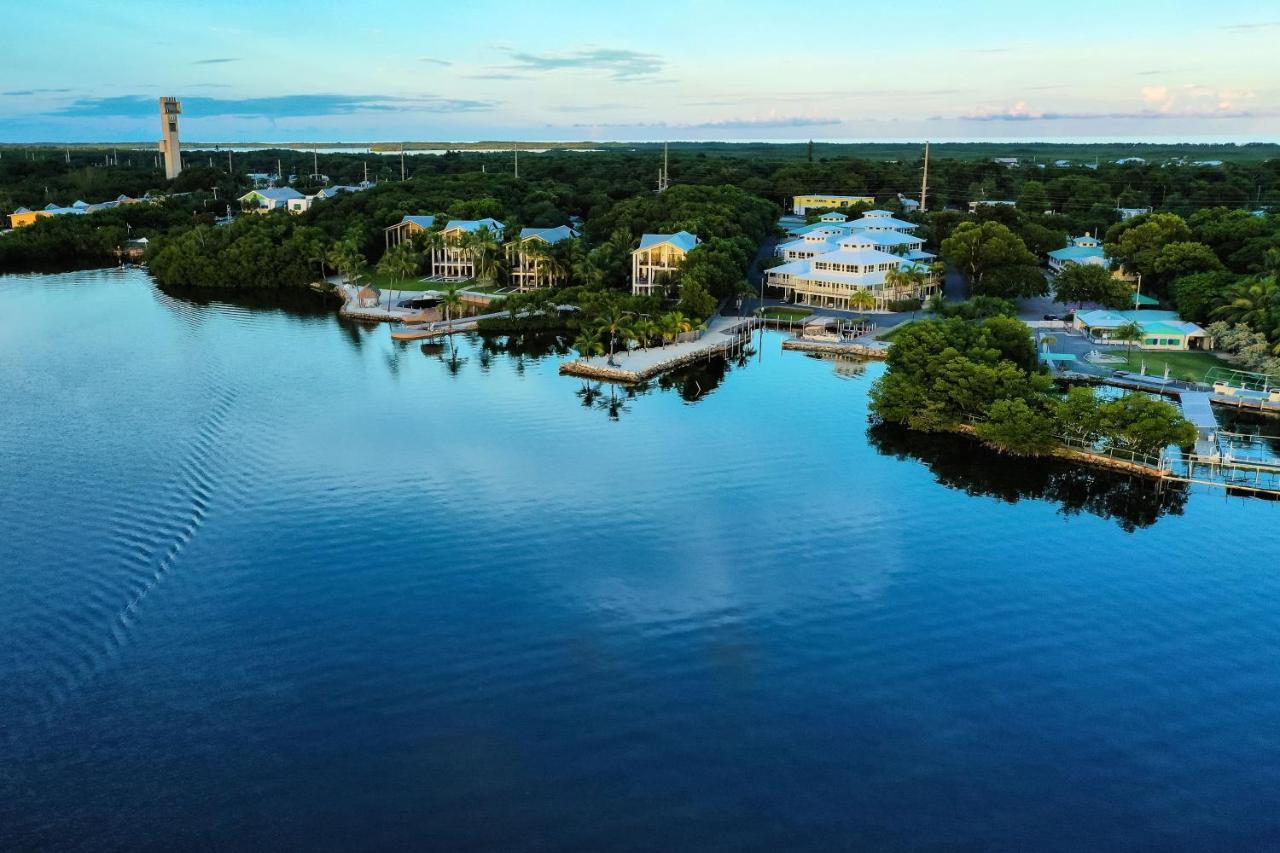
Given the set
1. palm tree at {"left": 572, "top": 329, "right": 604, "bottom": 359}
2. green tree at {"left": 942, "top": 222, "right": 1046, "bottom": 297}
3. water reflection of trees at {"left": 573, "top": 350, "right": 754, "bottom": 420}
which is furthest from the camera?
green tree at {"left": 942, "top": 222, "right": 1046, "bottom": 297}

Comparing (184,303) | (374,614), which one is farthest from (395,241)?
(374,614)

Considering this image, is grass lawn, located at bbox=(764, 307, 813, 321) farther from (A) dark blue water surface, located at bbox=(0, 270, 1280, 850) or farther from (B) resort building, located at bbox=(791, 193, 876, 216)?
(B) resort building, located at bbox=(791, 193, 876, 216)

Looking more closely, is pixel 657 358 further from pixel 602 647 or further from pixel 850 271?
pixel 602 647

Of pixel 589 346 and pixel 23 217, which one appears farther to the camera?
pixel 23 217

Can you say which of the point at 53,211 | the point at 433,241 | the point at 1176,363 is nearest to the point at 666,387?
the point at 1176,363

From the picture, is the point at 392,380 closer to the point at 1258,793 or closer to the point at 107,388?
the point at 107,388

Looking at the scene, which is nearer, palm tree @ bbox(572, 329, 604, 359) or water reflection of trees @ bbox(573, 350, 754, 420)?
water reflection of trees @ bbox(573, 350, 754, 420)

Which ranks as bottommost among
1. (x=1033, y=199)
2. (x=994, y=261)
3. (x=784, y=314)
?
(x=784, y=314)

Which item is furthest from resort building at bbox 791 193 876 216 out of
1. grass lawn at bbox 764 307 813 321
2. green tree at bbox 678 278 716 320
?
green tree at bbox 678 278 716 320
